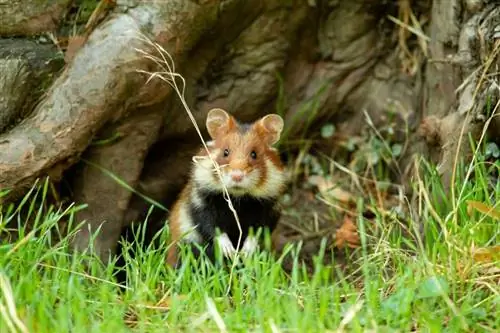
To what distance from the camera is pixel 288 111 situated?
24.6 feet

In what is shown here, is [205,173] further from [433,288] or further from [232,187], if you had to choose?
[433,288]

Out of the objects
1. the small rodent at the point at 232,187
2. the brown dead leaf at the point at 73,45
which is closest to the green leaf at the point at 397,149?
the small rodent at the point at 232,187

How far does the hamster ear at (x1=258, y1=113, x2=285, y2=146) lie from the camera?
20.4 ft

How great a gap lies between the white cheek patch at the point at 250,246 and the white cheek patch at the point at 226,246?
8 centimetres

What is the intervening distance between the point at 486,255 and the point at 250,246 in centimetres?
154

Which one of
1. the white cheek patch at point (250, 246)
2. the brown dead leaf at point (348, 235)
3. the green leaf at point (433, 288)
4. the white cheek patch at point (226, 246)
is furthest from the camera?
the brown dead leaf at point (348, 235)

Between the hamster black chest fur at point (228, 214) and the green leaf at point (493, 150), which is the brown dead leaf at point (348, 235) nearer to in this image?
the hamster black chest fur at point (228, 214)

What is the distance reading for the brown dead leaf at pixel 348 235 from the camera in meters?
7.11

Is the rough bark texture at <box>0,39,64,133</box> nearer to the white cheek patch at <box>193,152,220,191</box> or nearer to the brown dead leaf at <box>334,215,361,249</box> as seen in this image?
the white cheek patch at <box>193,152,220,191</box>

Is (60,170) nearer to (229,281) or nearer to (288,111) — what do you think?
(229,281)

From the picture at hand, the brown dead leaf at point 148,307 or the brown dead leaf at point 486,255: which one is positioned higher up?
the brown dead leaf at point 486,255

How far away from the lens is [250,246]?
5703 mm

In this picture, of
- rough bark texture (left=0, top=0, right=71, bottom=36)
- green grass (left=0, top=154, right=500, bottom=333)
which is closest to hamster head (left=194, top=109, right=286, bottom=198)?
green grass (left=0, top=154, right=500, bottom=333)

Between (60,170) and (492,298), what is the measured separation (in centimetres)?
295
